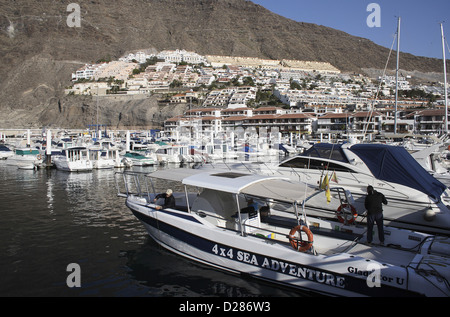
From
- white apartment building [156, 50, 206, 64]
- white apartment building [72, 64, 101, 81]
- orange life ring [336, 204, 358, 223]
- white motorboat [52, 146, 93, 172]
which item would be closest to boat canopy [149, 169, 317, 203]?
orange life ring [336, 204, 358, 223]

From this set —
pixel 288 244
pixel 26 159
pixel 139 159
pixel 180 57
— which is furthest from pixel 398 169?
pixel 180 57

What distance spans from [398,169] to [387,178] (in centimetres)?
50

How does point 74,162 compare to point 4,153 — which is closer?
point 74,162

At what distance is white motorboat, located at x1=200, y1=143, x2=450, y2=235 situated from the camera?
11148 mm

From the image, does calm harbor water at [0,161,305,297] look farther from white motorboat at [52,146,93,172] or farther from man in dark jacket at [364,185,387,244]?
white motorboat at [52,146,93,172]

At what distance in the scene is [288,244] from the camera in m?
9.16

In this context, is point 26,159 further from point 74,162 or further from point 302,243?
point 302,243

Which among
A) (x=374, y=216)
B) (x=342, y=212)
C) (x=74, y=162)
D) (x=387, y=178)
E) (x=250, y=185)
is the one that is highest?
(x=250, y=185)

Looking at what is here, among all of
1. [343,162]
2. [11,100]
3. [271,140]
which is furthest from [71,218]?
[11,100]

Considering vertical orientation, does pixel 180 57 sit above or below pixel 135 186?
above

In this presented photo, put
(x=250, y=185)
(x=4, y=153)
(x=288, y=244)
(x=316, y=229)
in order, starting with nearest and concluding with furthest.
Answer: (x=288, y=244) → (x=250, y=185) → (x=316, y=229) → (x=4, y=153)

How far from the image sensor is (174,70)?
520 ft

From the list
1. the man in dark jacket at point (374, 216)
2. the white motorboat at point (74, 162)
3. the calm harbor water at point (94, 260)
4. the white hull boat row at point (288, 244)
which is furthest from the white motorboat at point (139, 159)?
the man in dark jacket at point (374, 216)
